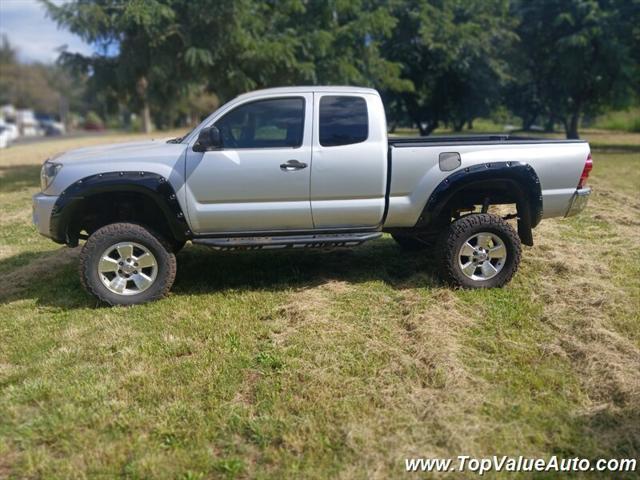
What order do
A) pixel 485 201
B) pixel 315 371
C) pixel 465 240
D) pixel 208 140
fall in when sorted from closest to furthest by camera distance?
pixel 315 371
pixel 208 140
pixel 465 240
pixel 485 201

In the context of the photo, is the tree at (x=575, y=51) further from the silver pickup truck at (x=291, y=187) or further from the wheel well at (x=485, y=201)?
the silver pickup truck at (x=291, y=187)

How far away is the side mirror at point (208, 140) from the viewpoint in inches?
179

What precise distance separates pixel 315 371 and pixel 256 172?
190 cm

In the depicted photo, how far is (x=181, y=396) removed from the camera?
3.32 meters

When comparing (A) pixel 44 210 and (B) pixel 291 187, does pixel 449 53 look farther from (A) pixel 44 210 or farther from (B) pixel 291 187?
(A) pixel 44 210

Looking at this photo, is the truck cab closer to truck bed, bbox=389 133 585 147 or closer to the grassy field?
truck bed, bbox=389 133 585 147

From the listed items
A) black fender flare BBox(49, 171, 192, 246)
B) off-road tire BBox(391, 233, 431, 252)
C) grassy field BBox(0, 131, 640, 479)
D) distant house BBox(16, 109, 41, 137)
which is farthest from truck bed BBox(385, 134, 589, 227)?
Answer: distant house BBox(16, 109, 41, 137)

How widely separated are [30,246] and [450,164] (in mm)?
5564

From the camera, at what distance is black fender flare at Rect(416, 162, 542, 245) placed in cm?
482

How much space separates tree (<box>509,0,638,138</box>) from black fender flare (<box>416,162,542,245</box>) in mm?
16276

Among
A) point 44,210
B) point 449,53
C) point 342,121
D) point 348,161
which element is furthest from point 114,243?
point 449,53

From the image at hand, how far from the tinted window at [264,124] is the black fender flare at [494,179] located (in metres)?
1.35

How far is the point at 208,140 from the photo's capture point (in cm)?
455

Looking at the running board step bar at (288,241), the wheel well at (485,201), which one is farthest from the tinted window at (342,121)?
the wheel well at (485,201)
